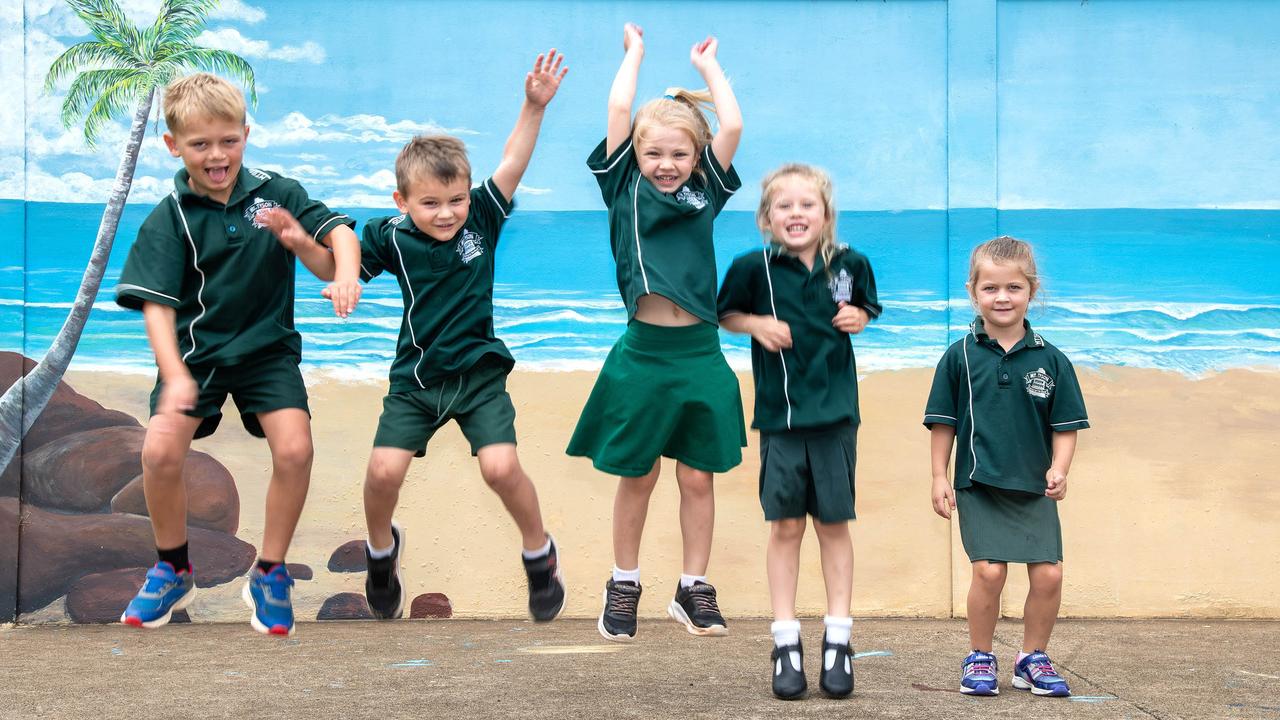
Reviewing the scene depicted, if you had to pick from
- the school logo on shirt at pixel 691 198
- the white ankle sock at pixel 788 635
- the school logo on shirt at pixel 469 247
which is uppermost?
the school logo on shirt at pixel 691 198

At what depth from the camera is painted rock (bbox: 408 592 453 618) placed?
7246 millimetres

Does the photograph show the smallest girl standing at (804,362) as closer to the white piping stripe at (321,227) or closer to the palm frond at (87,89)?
the white piping stripe at (321,227)

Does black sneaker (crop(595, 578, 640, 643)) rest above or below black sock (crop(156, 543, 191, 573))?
below

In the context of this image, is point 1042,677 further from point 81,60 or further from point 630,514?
point 81,60

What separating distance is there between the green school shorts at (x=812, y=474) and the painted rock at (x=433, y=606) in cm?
325

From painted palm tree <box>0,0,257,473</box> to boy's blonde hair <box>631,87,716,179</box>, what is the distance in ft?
12.4

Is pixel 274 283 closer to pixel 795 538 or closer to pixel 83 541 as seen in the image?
pixel 795 538

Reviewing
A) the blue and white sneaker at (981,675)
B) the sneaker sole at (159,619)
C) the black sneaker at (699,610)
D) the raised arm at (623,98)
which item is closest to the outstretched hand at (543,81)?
the raised arm at (623,98)

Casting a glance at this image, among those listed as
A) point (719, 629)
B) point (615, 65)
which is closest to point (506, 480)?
point (719, 629)

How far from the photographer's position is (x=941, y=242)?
7410mm

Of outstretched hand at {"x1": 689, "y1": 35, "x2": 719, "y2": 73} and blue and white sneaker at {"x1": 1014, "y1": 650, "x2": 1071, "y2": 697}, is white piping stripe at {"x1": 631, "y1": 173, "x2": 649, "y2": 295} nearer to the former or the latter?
outstretched hand at {"x1": 689, "y1": 35, "x2": 719, "y2": 73}

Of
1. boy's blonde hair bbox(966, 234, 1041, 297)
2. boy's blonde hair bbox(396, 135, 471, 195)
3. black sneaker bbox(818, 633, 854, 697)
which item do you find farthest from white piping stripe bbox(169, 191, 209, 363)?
boy's blonde hair bbox(966, 234, 1041, 297)

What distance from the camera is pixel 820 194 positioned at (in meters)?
4.38

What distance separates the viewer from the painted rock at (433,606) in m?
7.25
